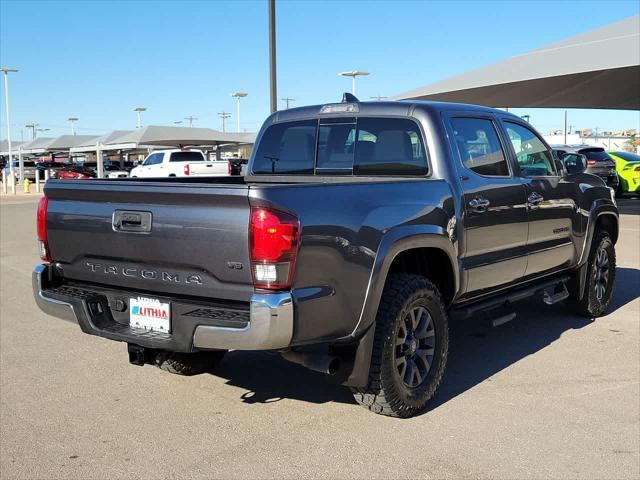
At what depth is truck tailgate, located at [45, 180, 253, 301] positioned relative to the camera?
3.52 meters

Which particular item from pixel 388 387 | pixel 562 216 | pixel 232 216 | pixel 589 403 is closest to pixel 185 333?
pixel 232 216

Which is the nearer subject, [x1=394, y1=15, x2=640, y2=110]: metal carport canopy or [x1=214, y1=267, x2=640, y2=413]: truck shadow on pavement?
[x1=214, y1=267, x2=640, y2=413]: truck shadow on pavement

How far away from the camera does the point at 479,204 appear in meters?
4.90

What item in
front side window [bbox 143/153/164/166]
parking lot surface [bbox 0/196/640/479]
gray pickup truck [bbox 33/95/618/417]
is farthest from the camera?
front side window [bbox 143/153/164/166]

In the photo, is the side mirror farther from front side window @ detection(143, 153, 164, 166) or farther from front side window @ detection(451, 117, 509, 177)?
front side window @ detection(143, 153, 164, 166)

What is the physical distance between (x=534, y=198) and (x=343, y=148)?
1601mm

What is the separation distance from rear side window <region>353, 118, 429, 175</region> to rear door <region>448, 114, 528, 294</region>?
A: 0.89 ft

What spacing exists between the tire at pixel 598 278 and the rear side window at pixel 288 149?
3.06 m

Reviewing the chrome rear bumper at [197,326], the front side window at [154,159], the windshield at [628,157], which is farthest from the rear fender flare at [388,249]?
the front side window at [154,159]

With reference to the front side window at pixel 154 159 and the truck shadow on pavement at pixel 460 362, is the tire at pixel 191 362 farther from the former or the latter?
the front side window at pixel 154 159

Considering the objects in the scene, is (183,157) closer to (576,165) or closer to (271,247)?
(576,165)

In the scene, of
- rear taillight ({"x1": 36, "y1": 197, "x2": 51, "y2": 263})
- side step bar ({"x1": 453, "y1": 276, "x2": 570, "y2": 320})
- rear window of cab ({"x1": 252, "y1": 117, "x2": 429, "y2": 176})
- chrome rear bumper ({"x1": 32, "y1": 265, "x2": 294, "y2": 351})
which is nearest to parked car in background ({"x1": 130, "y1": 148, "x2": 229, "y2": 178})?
rear window of cab ({"x1": 252, "y1": 117, "x2": 429, "y2": 176})

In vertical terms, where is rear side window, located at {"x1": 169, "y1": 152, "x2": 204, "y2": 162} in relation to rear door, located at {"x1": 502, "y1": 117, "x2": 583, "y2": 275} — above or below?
above

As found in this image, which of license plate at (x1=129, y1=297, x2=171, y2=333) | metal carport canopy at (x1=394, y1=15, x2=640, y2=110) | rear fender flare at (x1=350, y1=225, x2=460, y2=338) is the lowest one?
license plate at (x1=129, y1=297, x2=171, y2=333)
